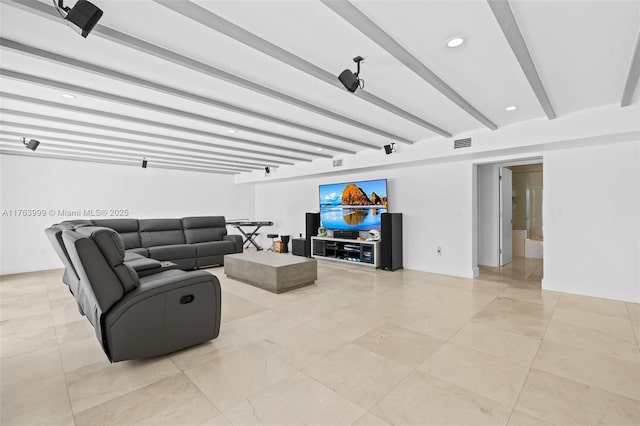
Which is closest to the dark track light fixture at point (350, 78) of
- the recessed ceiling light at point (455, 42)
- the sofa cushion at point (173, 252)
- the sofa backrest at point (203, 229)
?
the recessed ceiling light at point (455, 42)

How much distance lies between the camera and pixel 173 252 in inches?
214

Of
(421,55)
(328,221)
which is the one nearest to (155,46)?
(421,55)

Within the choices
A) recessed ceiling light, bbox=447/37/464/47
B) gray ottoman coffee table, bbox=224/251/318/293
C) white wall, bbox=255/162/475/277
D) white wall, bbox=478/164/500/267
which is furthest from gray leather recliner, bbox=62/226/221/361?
white wall, bbox=478/164/500/267

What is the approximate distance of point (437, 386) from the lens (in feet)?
6.41

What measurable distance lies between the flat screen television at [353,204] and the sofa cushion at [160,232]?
311 cm

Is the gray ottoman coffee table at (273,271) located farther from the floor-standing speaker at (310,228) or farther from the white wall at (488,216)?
the white wall at (488,216)

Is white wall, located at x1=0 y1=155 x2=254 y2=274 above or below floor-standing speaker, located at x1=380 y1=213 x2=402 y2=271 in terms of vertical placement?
above

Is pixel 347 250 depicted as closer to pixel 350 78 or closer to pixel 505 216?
pixel 505 216

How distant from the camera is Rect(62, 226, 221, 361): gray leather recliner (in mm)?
2148

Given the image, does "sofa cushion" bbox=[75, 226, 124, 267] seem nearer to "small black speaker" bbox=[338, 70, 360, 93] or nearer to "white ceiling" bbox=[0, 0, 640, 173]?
"white ceiling" bbox=[0, 0, 640, 173]

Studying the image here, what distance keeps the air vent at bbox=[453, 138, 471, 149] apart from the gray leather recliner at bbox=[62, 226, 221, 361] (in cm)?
412

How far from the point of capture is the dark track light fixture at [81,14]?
1.57m

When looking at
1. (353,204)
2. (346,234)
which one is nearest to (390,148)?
(353,204)

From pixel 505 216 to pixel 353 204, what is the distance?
3140mm
